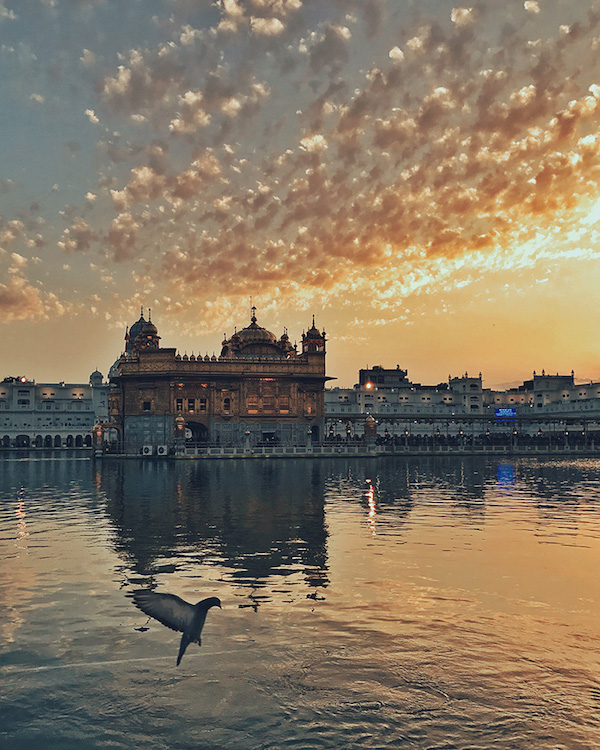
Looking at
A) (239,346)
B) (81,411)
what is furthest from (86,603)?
(81,411)

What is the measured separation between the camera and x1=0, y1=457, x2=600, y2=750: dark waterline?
9.41 m

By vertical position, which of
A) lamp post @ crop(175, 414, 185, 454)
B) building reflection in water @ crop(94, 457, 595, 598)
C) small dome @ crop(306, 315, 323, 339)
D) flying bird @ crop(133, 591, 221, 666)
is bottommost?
building reflection in water @ crop(94, 457, 595, 598)

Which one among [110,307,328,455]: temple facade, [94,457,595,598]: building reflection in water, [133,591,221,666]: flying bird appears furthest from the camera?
[110,307,328,455]: temple facade

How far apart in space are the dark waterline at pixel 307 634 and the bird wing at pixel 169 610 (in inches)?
45.3

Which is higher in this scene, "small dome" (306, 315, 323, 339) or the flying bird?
"small dome" (306, 315, 323, 339)

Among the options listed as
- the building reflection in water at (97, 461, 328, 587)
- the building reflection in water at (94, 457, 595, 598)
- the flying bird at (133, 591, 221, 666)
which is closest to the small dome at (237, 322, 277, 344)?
the building reflection in water at (94, 457, 595, 598)

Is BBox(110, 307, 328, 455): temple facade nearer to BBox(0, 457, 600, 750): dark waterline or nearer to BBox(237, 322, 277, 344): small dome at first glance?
BBox(237, 322, 277, 344): small dome

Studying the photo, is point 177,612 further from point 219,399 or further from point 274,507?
point 219,399

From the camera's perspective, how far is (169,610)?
1023 cm

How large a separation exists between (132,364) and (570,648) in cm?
8938

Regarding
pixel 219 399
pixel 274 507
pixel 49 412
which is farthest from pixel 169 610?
pixel 49 412

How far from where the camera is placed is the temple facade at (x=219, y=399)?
308 feet

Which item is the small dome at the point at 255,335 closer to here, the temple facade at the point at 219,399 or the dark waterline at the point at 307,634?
the temple facade at the point at 219,399

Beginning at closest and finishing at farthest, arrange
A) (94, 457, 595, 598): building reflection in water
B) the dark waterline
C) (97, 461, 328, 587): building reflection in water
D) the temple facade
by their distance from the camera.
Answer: the dark waterline
(97, 461, 328, 587): building reflection in water
(94, 457, 595, 598): building reflection in water
the temple facade
